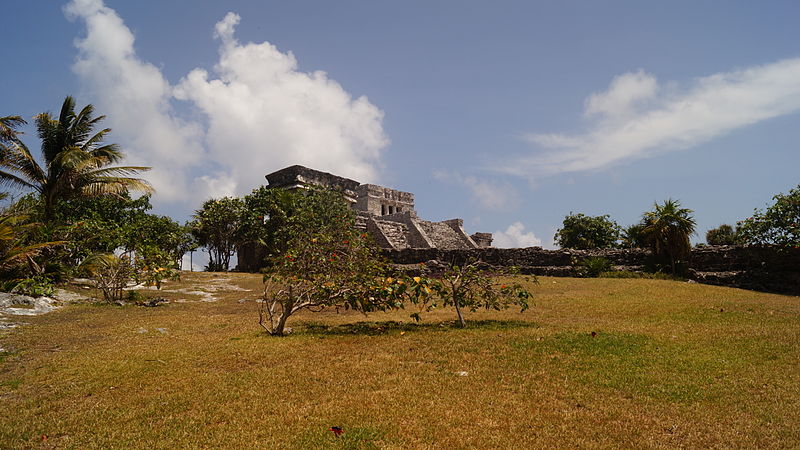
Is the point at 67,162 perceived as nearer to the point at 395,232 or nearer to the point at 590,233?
the point at 395,232

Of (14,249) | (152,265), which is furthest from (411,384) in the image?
(14,249)

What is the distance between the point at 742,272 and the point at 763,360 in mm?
14364

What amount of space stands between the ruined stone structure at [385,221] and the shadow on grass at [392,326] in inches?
579

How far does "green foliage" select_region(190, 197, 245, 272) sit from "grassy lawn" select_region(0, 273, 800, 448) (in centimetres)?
2254

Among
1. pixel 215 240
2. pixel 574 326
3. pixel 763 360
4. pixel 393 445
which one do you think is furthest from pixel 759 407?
pixel 215 240

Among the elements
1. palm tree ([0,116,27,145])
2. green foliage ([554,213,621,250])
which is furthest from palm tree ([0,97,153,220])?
green foliage ([554,213,621,250])

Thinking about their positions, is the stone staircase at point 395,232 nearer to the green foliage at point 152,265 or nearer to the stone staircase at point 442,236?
the stone staircase at point 442,236

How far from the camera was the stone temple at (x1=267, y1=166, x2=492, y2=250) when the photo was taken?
29438 mm

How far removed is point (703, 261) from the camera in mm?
19703

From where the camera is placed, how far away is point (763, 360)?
6.43m

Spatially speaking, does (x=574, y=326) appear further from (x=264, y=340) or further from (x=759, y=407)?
(x=264, y=340)

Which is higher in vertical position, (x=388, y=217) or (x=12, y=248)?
(x=388, y=217)

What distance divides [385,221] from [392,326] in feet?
68.1

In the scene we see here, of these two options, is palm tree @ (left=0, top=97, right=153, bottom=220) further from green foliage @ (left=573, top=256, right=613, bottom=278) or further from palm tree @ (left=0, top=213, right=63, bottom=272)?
green foliage @ (left=573, top=256, right=613, bottom=278)
